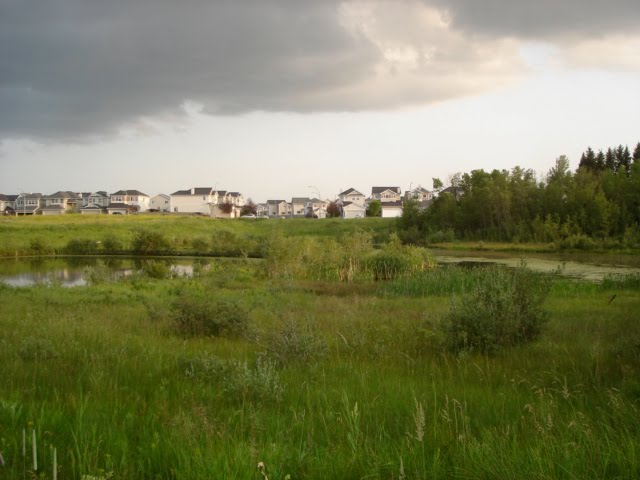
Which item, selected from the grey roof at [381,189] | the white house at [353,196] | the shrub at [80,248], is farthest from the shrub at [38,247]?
the grey roof at [381,189]

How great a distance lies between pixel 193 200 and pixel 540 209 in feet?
325

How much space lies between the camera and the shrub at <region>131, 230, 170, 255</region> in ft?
184

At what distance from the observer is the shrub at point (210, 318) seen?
11227mm

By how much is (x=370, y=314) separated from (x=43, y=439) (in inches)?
448

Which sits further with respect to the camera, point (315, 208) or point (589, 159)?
point (315, 208)

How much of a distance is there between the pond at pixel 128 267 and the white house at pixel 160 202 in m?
103

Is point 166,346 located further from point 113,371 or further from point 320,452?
point 320,452

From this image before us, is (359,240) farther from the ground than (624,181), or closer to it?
closer to it

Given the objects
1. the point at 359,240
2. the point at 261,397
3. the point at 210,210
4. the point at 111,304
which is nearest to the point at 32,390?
the point at 261,397

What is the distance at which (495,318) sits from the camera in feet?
31.2

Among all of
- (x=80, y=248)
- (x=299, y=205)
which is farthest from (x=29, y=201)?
(x=80, y=248)

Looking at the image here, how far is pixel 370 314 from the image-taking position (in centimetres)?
1516

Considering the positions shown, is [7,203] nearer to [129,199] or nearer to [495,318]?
[129,199]

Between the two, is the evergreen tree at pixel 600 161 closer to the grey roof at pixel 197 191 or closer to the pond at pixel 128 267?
the pond at pixel 128 267
